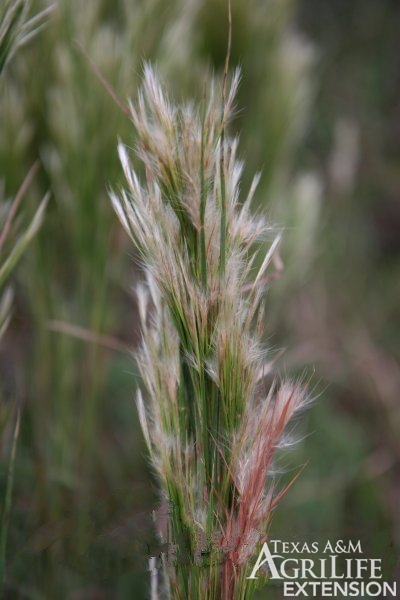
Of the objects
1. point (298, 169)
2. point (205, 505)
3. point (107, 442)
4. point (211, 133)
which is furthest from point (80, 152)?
point (298, 169)

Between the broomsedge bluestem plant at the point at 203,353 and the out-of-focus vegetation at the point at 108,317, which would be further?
the out-of-focus vegetation at the point at 108,317

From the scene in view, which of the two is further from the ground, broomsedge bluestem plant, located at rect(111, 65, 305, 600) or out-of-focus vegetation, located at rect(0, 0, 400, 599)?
out-of-focus vegetation, located at rect(0, 0, 400, 599)

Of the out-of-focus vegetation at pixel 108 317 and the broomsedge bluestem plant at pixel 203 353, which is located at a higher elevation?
the out-of-focus vegetation at pixel 108 317

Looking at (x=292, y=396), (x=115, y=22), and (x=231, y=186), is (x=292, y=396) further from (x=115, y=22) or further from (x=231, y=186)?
(x=115, y=22)

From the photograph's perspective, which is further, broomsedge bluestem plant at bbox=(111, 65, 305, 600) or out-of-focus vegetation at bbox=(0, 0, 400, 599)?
out-of-focus vegetation at bbox=(0, 0, 400, 599)
